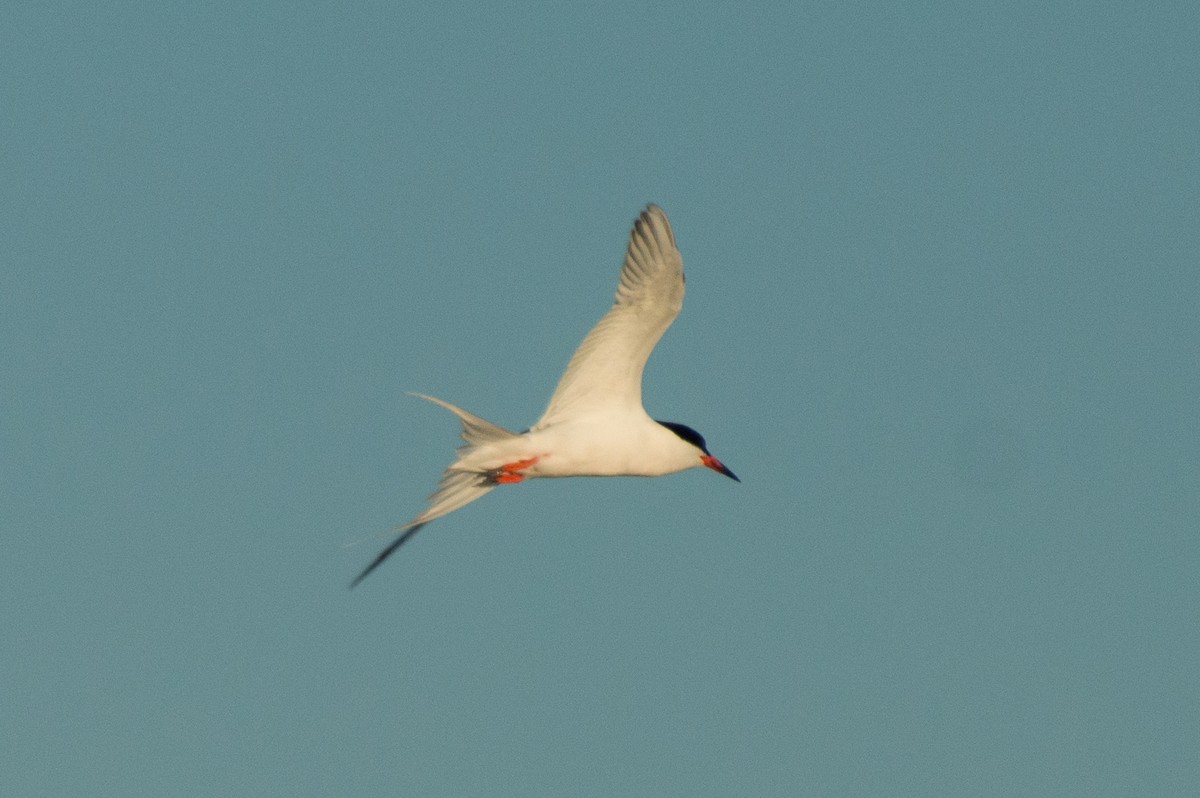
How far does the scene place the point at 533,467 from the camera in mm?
18641

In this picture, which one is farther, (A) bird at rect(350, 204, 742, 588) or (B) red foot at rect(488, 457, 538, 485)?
(B) red foot at rect(488, 457, 538, 485)

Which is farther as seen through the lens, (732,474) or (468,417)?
(732,474)

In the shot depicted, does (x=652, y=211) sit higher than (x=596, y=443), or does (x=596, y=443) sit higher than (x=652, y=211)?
(x=652, y=211)

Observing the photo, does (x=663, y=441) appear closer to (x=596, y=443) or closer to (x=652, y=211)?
(x=596, y=443)

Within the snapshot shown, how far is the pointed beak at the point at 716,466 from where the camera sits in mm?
20297

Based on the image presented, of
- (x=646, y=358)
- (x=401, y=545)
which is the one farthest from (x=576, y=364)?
(x=401, y=545)

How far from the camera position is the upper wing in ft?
57.9

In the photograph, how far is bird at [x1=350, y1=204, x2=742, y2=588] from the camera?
17797mm

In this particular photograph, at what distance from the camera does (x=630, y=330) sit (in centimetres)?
1819

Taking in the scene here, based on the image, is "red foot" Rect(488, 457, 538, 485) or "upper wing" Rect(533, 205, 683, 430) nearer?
"upper wing" Rect(533, 205, 683, 430)

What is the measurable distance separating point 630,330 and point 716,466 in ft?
8.93

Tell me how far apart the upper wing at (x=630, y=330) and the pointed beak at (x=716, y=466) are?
59.8 inches

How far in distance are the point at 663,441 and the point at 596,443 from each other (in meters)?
0.84

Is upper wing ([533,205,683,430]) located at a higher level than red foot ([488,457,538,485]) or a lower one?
higher
